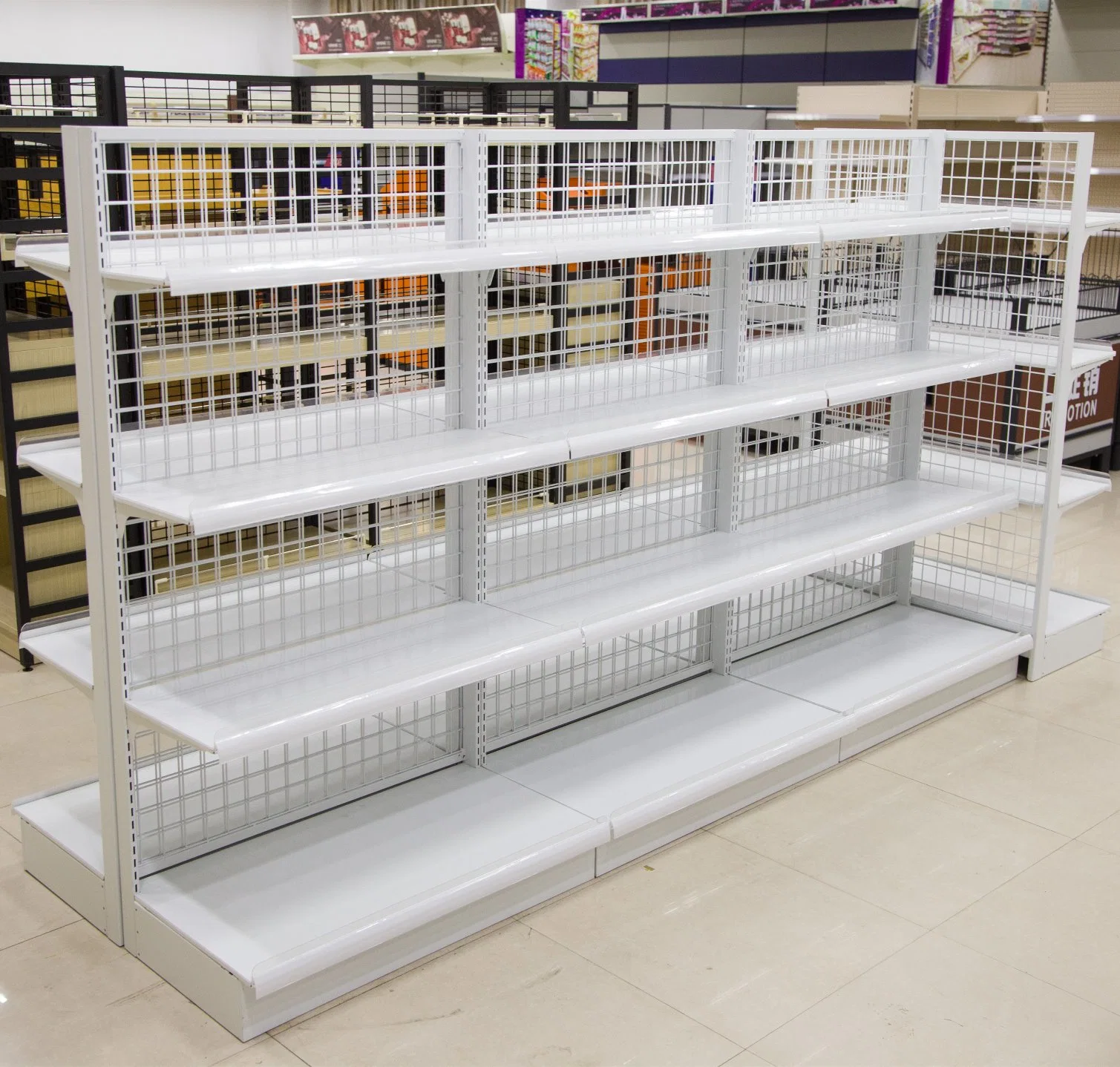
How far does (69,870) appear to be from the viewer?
2918 millimetres

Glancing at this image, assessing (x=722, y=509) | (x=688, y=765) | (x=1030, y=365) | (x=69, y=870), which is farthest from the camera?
(x=1030, y=365)

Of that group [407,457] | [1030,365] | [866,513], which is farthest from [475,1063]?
[1030,365]

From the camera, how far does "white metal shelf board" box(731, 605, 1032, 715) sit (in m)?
3.79

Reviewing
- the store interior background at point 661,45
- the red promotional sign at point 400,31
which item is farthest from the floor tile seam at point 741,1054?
the red promotional sign at point 400,31

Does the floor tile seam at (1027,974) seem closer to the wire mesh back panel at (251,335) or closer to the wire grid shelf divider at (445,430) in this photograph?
the wire grid shelf divider at (445,430)

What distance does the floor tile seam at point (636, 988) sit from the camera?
8.29 ft

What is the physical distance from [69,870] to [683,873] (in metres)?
1.40

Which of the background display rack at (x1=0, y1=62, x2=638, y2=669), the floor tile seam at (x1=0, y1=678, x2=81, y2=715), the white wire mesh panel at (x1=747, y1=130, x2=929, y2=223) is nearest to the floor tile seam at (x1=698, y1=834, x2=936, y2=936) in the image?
the white wire mesh panel at (x1=747, y1=130, x2=929, y2=223)

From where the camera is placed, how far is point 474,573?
3.19 m

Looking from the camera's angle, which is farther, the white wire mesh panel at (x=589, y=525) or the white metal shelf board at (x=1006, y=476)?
the white metal shelf board at (x=1006, y=476)

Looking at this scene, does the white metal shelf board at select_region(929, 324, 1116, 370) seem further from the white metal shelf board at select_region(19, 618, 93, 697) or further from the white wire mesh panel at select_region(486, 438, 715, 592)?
the white metal shelf board at select_region(19, 618, 93, 697)

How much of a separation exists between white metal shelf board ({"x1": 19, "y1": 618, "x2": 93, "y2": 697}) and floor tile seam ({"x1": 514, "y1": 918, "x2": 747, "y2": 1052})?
1.07m

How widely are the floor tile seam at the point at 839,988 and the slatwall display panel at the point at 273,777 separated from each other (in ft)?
3.57

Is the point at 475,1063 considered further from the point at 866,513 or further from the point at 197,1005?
the point at 866,513
